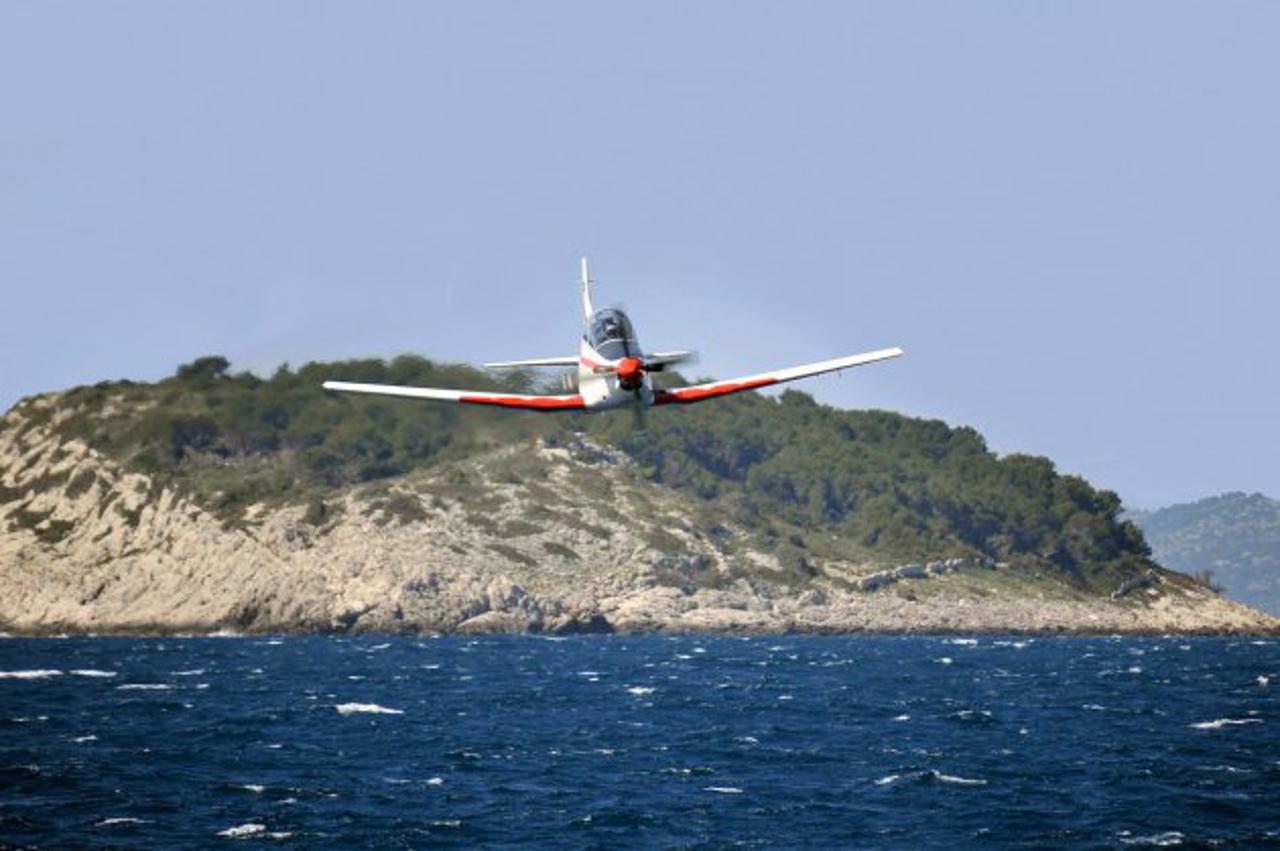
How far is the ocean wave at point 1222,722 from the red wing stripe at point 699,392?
127 ft

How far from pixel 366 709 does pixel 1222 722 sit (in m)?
46.9

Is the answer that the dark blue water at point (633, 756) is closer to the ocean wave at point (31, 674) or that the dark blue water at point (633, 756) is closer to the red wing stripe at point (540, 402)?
the ocean wave at point (31, 674)

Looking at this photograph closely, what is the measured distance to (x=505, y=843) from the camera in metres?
51.0

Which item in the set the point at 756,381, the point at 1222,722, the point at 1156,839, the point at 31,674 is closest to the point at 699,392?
the point at 756,381

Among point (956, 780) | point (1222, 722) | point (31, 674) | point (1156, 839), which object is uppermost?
point (31, 674)

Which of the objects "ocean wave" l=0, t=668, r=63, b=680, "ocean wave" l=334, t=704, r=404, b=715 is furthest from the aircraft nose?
"ocean wave" l=0, t=668, r=63, b=680

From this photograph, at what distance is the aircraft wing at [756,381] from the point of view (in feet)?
182

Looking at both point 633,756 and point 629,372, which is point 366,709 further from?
point 629,372

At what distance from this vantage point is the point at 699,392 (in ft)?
184

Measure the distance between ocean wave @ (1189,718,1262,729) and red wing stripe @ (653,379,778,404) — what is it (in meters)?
38.8

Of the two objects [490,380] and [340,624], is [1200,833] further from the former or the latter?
[340,624]

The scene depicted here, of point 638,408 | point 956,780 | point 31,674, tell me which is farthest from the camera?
point 31,674

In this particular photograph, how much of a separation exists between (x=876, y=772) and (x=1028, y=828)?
1300 centimetres

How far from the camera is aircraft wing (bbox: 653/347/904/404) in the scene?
5550cm
